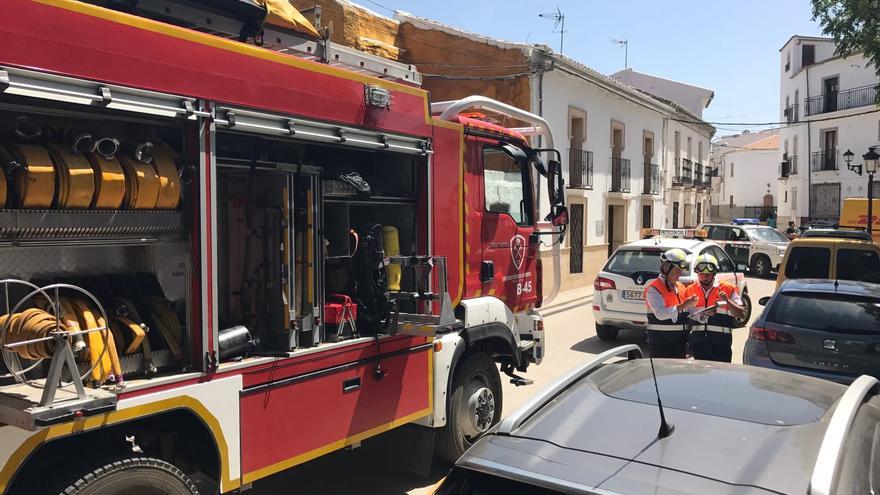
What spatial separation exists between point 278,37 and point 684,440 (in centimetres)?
347

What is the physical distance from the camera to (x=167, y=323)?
10.7 ft

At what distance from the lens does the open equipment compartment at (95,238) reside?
2682mm

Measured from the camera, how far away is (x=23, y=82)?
2.54 metres

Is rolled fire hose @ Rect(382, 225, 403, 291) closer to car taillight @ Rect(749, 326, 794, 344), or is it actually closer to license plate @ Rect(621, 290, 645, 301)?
car taillight @ Rect(749, 326, 794, 344)

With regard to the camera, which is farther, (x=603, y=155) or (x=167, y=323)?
(x=603, y=155)

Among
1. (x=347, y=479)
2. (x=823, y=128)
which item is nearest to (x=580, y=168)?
(x=347, y=479)

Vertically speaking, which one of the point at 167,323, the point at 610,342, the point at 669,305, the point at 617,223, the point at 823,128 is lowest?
the point at 610,342

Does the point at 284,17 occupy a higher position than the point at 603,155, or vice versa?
the point at 603,155

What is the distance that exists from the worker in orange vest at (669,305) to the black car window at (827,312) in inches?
37.1

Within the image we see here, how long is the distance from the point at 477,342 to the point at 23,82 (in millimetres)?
3798

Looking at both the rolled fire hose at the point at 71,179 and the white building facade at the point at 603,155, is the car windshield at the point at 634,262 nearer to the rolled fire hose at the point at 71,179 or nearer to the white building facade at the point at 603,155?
the white building facade at the point at 603,155

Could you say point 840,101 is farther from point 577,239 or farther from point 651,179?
point 577,239

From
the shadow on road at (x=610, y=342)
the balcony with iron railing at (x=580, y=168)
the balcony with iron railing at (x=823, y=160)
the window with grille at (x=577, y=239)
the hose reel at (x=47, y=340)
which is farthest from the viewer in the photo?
the balcony with iron railing at (x=823, y=160)

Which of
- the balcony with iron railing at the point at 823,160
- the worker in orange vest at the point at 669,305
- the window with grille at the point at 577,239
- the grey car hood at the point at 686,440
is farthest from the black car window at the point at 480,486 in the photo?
the balcony with iron railing at the point at 823,160
